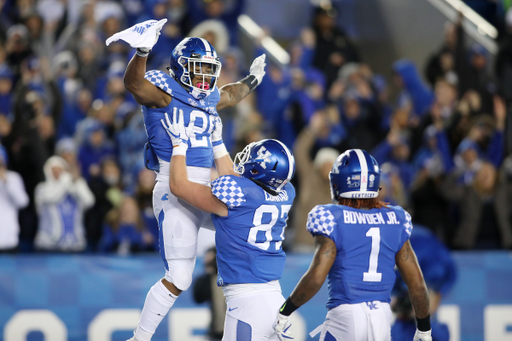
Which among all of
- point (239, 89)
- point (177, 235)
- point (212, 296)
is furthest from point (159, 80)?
point (212, 296)

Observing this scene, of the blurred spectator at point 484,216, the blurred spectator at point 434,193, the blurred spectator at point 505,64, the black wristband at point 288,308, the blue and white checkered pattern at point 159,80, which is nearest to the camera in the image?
the black wristband at point 288,308

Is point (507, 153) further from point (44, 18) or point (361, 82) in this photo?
point (44, 18)

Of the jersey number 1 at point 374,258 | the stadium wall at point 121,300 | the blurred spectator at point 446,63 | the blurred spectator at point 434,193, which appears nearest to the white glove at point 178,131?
the jersey number 1 at point 374,258

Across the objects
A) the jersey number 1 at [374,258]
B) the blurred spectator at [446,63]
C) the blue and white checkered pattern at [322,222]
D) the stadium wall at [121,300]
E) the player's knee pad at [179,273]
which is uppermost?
the blurred spectator at [446,63]

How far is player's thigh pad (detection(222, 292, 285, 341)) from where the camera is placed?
4379mm

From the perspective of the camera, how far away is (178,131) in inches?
182

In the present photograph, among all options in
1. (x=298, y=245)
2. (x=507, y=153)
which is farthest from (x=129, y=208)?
(x=507, y=153)

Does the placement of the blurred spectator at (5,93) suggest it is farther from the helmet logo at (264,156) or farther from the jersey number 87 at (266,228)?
the jersey number 87 at (266,228)

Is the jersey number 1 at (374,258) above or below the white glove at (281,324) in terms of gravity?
above

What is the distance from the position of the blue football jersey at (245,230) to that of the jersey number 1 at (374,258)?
0.65 meters

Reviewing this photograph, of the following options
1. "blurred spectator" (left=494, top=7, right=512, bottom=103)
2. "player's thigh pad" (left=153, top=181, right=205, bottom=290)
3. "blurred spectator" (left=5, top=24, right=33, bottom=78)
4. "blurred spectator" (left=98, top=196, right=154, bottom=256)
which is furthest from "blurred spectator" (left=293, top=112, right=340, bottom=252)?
"blurred spectator" (left=5, top=24, right=33, bottom=78)

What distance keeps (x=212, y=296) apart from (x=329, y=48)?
5.77 metres

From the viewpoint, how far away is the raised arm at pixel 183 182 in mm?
4414

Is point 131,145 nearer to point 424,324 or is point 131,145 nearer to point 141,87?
point 141,87
